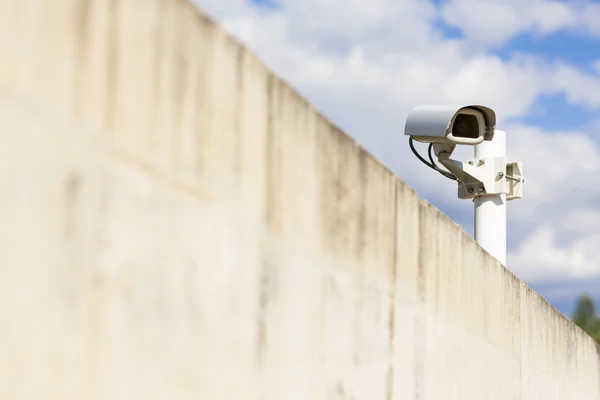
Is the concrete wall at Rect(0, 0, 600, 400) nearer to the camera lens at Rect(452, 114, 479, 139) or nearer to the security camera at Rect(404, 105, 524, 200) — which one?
the security camera at Rect(404, 105, 524, 200)

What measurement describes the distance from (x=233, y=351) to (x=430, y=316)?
2.53m

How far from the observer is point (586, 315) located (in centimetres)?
9144

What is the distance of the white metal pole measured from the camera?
36.6 feet

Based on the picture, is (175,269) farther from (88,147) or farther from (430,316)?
(430,316)

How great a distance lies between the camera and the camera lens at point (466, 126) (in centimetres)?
988

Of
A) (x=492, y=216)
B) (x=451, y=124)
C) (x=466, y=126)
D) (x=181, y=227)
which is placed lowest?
(x=181, y=227)

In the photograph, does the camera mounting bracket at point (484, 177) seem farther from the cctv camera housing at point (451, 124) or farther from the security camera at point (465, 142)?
the cctv camera housing at point (451, 124)

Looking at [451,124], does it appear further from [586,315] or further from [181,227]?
[586,315]

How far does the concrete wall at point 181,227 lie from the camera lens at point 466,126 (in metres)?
3.86

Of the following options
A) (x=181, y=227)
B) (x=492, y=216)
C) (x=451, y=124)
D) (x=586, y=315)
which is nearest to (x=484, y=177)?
(x=492, y=216)

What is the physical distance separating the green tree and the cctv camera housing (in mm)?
82394

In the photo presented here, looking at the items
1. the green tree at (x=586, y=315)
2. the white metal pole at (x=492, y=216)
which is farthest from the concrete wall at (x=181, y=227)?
the green tree at (x=586, y=315)

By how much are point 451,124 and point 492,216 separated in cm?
202

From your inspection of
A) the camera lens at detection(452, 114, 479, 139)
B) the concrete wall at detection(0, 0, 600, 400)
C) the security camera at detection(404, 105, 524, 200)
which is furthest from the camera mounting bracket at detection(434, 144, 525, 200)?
the concrete wall at detection(0, 0, 600, 400)
